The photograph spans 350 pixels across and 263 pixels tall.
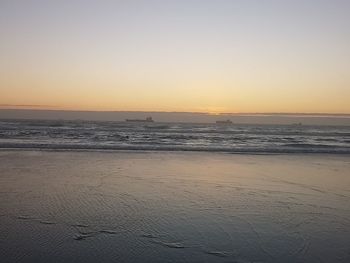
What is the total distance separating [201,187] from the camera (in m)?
9.52

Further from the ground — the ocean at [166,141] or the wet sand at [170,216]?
the wet sand at [170,216]

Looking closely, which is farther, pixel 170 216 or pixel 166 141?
pixel 166 141

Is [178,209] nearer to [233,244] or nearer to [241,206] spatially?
[241,206]

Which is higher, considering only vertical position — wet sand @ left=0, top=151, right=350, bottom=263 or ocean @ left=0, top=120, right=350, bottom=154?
wet sand @ left=0, top=151, right=350, bottom=263

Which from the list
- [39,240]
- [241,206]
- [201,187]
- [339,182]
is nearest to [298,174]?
[339,182]

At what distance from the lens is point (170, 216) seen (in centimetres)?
664

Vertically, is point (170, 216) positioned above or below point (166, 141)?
above

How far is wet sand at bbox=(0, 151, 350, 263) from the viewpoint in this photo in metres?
4.89

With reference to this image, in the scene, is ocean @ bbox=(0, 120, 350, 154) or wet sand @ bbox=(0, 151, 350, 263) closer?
wet sand @ bbox=(0, 151, 350, 263)

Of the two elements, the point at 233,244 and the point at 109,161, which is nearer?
the point at 233,244

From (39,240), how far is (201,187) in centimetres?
498

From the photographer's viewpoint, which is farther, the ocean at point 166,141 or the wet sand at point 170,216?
the ocean at point 166,141

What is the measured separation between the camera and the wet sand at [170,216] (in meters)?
4.89

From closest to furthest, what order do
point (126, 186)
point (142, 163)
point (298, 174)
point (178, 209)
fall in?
point (178, 209), point (126, 186), point (298, 174), point (142, 163)
